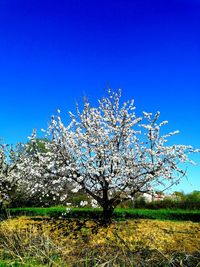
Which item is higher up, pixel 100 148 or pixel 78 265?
pixel 100 148

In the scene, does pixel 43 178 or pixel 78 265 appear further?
pixel 43 178

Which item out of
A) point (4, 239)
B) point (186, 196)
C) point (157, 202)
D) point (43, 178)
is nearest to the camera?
point (4, 239)

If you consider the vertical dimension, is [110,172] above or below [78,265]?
above

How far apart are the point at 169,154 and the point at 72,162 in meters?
4.26

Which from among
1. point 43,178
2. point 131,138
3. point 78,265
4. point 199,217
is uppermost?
point 131,138

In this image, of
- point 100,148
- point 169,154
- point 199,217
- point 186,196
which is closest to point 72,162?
point 100,148

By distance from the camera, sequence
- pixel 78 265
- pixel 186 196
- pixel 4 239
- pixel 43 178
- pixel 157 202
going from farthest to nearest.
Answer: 1. pixel 186 196
2. pixel 157 202
3. pixel 43 178
4. pixel 4 239
5. pixel 78 265

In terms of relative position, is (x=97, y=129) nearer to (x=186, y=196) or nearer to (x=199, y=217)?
(x=199, y=217)

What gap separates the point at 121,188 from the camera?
18.3 metres

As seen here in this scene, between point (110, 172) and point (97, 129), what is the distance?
79.3 inches

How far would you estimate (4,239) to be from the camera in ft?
23.4

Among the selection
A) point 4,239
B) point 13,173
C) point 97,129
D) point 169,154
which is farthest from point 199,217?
point 4,239

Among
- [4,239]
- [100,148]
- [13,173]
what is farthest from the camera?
[13,173]

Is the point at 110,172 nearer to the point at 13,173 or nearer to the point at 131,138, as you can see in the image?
the point at 131,138
